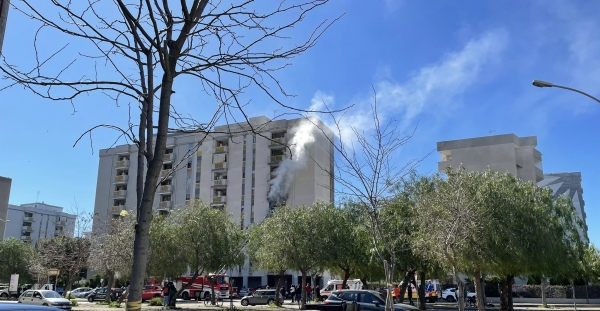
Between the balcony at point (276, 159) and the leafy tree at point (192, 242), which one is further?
the balcony at point (276, 159)

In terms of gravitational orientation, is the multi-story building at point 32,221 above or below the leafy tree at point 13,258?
above

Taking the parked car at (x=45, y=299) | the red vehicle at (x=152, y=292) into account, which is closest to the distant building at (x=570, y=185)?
the red vehicle at (x=152, y=292)

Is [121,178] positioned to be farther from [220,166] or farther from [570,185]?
[570,185]

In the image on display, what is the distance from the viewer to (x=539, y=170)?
64500 mm

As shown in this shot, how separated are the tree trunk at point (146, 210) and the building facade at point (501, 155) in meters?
61.6

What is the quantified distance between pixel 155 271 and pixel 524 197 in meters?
25.3

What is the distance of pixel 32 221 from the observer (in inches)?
4063

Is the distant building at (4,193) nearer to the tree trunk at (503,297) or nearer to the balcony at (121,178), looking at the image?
the balcony at (121,178)

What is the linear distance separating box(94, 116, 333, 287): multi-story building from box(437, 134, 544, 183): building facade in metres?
18.4

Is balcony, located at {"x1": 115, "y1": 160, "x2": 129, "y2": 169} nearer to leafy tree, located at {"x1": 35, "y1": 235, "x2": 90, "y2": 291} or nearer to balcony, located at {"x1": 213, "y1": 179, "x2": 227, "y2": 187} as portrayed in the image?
balcony, located at {"x1": 213, "y1": 179, "x2": 227, "y2": 187}

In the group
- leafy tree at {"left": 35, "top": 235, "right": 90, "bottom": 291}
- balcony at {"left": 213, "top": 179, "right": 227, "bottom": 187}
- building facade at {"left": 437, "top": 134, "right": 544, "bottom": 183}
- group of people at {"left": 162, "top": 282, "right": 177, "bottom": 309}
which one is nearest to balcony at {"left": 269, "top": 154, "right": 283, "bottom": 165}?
balcony at {"left": 213, "top": 179, "right": 227, "bottom": 187}

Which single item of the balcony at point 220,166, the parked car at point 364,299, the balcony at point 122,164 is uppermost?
the balcony at point 122,164

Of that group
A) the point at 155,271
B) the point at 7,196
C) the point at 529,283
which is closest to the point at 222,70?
the point at 155,271

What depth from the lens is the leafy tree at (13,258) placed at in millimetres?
58469
